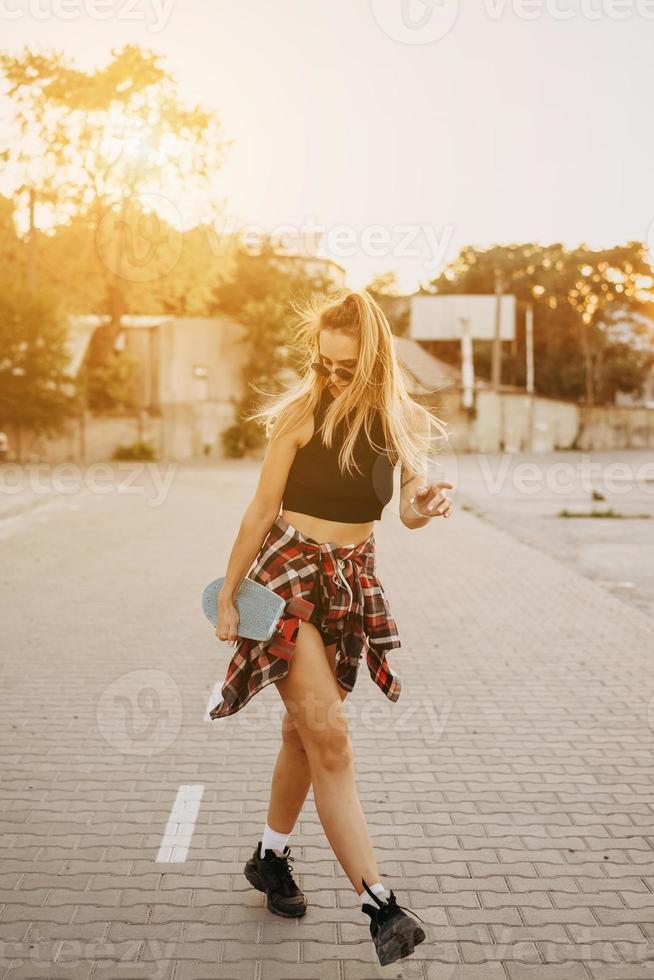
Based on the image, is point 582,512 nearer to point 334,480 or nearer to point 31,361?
point 334,480

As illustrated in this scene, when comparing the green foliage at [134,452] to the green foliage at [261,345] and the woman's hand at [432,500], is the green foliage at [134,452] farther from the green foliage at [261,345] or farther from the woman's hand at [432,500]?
the woman's hand at [432,500]

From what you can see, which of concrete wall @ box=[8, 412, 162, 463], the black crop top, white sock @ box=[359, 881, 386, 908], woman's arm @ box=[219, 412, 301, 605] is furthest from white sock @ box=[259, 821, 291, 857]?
concrete wall @ box=[8, 412, 162, 463]

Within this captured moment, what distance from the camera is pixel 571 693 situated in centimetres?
644

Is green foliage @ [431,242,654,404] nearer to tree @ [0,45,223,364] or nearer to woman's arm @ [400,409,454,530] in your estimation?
tree @ [0,45,223,364]

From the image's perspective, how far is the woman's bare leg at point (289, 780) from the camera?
11.5ft

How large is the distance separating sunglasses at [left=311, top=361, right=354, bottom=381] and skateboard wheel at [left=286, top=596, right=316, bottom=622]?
27.7 inches

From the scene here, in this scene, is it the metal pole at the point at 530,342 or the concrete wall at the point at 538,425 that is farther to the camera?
the metal pole at the point at 530,342

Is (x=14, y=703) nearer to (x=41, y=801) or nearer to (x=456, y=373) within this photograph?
(x=41, y=801)

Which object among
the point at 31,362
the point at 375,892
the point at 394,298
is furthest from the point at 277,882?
the point at 394,298

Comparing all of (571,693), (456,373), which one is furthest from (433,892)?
(456,373)

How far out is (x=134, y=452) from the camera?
38.5 m

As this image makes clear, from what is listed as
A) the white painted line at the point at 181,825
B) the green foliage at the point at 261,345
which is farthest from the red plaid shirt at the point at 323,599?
the green foliage at the point at 261,345

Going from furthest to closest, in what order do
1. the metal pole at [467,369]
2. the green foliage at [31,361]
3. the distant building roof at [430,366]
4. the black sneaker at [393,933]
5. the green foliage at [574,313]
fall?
the green foliage at [574,313] < the distant building roof at [430,366] < the metal pole at [467,369] < the green foliage at [31,361] < the black sneaker at [393,933]

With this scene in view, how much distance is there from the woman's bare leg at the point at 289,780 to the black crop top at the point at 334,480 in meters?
0.49
